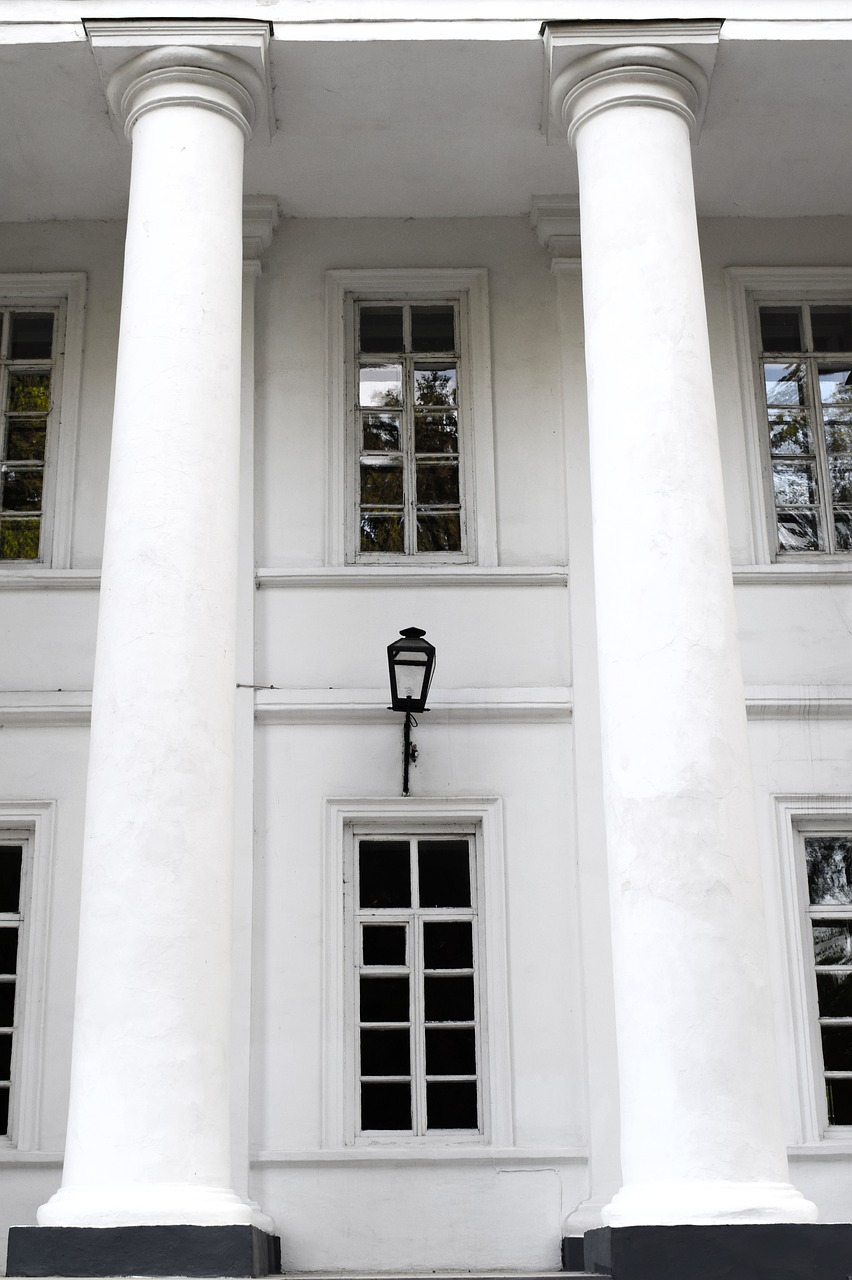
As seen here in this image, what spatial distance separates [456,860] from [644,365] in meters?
3.46

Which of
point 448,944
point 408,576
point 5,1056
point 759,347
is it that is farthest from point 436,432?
point 5,1056

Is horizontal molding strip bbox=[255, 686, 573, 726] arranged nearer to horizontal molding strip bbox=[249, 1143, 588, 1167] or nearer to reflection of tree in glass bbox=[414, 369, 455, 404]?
reflection of tree in glass bbox=[414, 369, 455, 404]

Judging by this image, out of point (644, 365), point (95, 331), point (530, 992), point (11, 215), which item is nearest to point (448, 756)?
point (530, 992)

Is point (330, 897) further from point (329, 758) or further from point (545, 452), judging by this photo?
point (545, 452)

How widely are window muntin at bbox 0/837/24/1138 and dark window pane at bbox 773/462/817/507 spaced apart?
17.8 feet

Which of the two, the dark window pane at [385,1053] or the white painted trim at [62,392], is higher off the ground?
the white painted trim at [62,392]

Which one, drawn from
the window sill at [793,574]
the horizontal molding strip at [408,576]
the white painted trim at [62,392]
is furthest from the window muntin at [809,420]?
the white painted trim at [62,392]

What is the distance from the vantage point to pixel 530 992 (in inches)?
379

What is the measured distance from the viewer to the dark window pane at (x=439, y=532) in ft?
35.5

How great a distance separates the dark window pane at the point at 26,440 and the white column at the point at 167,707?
2760mm

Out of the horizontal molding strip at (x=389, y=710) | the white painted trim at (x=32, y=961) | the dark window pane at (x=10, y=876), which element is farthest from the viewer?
the horizontal molding strip at (x=389, y=710)

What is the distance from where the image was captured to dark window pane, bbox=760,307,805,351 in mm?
11375

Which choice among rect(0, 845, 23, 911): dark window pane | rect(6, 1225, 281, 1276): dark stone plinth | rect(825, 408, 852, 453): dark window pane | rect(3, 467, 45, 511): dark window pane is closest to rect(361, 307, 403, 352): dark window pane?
rect(3, 467, 45, 511): dark window pane

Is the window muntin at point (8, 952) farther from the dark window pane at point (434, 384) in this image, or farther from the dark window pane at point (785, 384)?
the dark window pane at point (785, 384)
